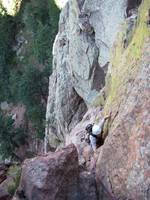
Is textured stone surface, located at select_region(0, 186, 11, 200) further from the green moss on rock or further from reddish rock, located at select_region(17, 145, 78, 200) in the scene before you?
the green moss on rock

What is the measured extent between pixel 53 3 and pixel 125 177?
24.1m

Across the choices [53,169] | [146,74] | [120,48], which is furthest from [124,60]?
[53,169]

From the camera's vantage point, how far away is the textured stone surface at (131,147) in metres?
9.25

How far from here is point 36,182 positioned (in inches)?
405

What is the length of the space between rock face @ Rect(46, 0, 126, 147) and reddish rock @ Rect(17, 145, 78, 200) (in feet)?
22.8

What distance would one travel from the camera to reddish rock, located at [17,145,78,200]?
10242mm

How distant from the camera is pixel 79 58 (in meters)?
19.5

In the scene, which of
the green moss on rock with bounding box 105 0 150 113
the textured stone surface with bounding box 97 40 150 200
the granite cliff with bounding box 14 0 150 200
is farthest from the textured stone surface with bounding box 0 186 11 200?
the textured stone surface with bounding box 97 40 150 200

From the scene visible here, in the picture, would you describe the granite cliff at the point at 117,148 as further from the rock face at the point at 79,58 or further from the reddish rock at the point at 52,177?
the rock face at the point at 79,58

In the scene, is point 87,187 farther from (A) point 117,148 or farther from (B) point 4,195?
(B) point 4,195

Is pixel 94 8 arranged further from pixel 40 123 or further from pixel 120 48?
pixel 40 123

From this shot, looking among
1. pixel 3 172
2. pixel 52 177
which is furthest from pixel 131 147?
pixel 3 172

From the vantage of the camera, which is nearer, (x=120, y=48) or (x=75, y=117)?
(x=120, y=48)

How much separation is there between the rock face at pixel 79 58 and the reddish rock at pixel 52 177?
6953 mm
